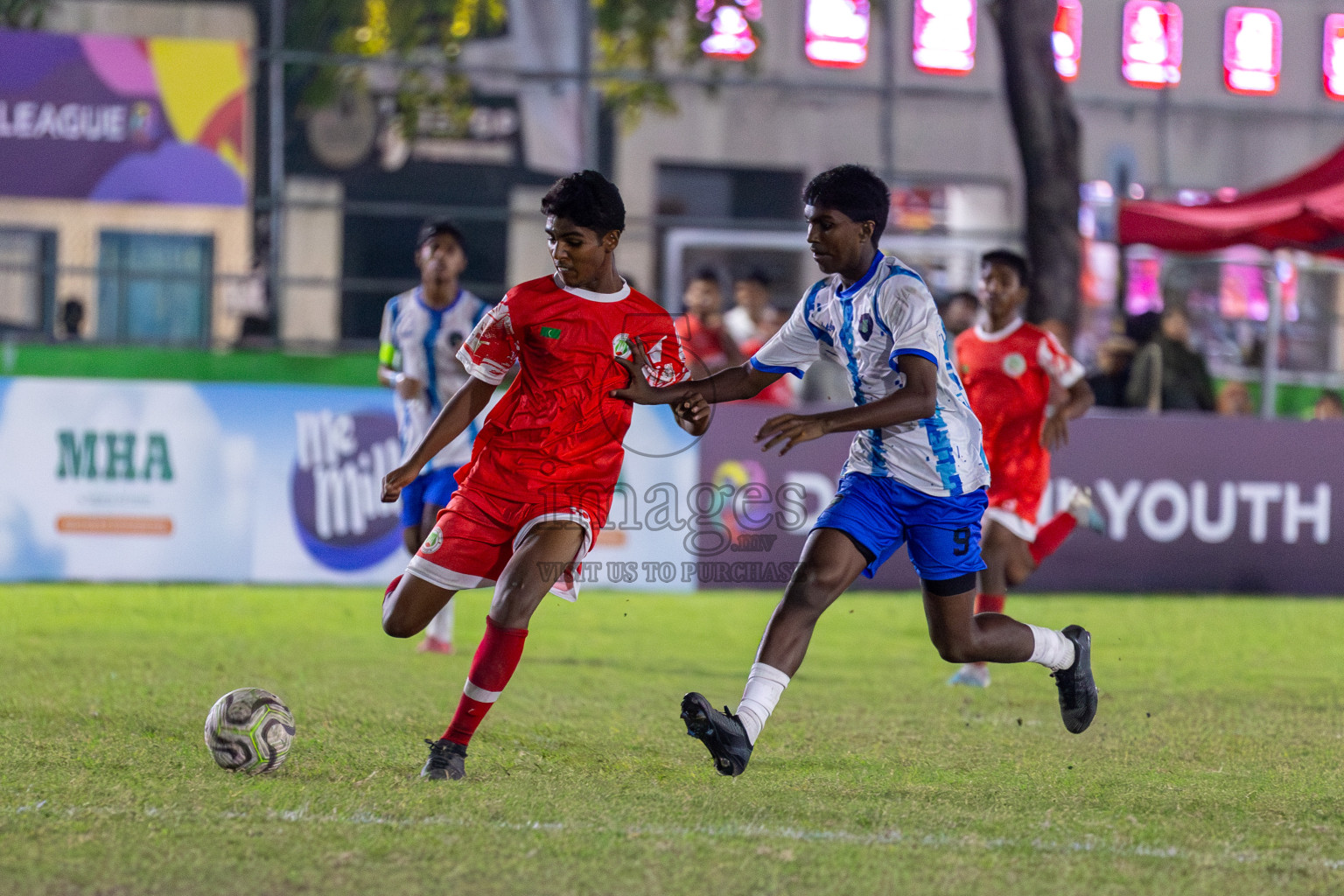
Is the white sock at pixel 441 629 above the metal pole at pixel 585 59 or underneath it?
underneath

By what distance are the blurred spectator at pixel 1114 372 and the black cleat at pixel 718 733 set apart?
938 centimetres

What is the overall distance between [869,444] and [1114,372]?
9056mm

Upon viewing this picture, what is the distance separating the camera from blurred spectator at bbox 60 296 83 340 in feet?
50.9

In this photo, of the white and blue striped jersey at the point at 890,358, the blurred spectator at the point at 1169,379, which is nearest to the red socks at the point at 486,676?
the white and blue striped jersey at the point at 890,358

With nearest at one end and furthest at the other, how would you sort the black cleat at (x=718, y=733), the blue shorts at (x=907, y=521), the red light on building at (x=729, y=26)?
the black cleat at (x=718, y=733) → the blue shorts at (x=907, y=521) → the red light on building at (x=729, y=26)

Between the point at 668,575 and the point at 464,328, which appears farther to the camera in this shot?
the point at 668,575

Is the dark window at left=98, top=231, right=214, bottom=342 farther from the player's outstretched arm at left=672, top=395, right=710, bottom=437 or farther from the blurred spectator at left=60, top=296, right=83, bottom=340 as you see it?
the player's outstretched arm at left=672, top=395, right=710, bottom=437

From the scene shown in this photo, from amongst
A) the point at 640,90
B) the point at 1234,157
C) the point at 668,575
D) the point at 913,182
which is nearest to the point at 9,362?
the point at 668,575

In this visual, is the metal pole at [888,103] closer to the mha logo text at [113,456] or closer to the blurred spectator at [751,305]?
the blurred spectator at [751,305]

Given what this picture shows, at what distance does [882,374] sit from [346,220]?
13.5 m

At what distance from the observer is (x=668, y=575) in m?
12.4

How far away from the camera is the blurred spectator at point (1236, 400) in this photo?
15883mm

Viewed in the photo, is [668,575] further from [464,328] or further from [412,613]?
[412,613]

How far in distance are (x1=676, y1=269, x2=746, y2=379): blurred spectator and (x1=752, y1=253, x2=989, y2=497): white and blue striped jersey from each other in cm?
550
